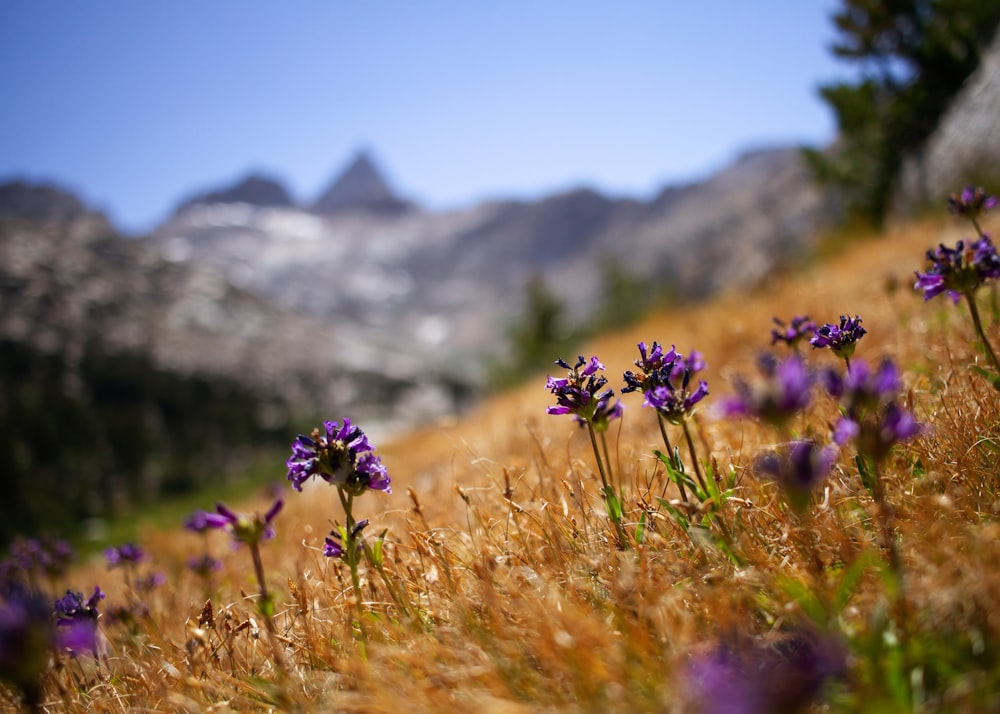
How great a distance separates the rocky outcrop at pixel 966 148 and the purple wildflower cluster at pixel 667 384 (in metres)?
10.8

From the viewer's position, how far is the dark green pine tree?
15.5 metres

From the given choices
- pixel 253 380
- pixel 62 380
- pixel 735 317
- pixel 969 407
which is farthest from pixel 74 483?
pixel 969 407

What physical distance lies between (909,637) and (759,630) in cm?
40

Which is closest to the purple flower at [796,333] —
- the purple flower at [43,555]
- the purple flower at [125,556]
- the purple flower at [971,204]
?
the purple flower at [971,204]

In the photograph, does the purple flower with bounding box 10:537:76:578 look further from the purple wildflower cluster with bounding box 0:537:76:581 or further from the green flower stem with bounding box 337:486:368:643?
the green flower stem with bounding box 337:486:368:643

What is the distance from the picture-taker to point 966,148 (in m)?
11.6

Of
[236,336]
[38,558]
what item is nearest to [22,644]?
[38,558]

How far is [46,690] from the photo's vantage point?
2.68 metres

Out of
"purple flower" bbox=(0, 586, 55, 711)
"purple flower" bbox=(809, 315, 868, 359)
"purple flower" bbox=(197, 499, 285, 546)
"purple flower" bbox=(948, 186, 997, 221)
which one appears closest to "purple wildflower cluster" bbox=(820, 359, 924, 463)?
"purple flower" bbox=(809, 315, 868, 359)

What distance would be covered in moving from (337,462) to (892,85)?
22623 millimetres

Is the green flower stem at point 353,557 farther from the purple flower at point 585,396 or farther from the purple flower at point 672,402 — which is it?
the purple flower at point 672,402

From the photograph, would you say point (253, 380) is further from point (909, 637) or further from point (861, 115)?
point (909, 637)

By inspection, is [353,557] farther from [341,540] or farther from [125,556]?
[125,556]

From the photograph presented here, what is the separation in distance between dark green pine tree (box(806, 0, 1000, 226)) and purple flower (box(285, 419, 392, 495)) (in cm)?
1749
